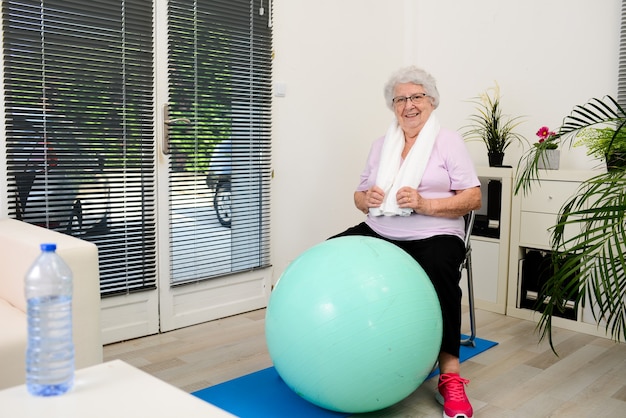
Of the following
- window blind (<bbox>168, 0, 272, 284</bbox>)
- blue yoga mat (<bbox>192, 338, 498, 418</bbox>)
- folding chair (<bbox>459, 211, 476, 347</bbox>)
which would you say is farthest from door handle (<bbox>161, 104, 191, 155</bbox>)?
folding chair (<bbox>459, 211, 476, 347</bbox>)

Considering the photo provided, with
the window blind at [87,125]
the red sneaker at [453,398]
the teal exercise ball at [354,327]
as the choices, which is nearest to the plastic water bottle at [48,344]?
the teal exercise ball at [354,327]

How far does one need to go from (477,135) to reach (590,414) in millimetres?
2107

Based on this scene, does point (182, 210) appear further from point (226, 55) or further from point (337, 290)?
point (337, 290)

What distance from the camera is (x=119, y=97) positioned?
283cm

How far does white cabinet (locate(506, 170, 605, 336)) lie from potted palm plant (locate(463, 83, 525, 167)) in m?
0.34

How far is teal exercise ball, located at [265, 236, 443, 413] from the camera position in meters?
1.86

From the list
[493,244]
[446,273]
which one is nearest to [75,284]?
[446,273]

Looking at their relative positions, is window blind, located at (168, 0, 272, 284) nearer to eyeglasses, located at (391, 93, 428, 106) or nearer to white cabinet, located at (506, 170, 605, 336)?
eyeglasses, located at (391, 93, 428, 106)

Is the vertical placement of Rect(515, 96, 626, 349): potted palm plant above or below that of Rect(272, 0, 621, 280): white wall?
below

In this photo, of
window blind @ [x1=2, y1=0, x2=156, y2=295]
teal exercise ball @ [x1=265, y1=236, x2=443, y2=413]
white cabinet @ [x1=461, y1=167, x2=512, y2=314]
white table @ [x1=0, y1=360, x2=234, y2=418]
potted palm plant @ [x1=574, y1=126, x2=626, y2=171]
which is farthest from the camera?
white cabinet @ [x1=461, y1=167, x2=512, y2=314]

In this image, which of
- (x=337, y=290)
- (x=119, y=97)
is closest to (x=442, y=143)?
(x=337, y=290)

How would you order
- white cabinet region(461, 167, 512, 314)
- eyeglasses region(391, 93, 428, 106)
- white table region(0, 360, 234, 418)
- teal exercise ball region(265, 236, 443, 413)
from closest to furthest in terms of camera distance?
1. white table region(0, 360, 234, 418)
2. teal exercise ball region(265, 236, 443, 413)
3. eyeglasses region(391, 93, 428, 106)
4. white cabinet region(461, 167, 512, 314)

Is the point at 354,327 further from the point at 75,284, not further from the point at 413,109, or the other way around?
the point at 413,109

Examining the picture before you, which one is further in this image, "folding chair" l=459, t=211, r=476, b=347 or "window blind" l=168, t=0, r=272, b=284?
"window blind" l=168, t=0, r=272, b=284
